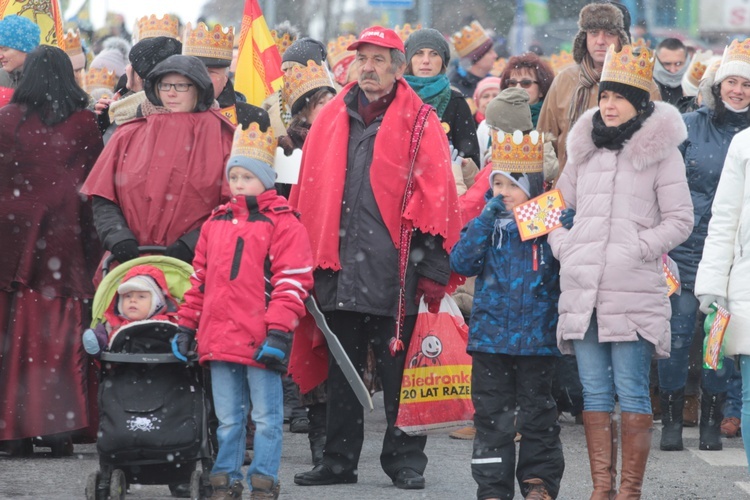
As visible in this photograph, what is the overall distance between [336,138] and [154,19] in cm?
333

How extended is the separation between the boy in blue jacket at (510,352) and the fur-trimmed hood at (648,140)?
0.36m

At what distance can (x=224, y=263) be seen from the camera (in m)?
7.14

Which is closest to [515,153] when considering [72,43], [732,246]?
[732,246]

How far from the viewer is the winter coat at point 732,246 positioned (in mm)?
7199

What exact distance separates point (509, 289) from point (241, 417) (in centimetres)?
147

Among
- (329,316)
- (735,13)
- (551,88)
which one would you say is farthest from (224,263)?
(735,13)

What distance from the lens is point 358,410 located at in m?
8.11

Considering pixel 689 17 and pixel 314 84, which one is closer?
pixel 314 84

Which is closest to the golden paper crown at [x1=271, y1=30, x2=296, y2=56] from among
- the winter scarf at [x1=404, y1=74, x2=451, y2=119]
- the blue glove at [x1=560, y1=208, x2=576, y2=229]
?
the winter scarf at [x1=404, y1=74, x2=451, y2=119]

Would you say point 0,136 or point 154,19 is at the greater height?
point 154,19

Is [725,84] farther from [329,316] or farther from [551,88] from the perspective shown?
[329,316]

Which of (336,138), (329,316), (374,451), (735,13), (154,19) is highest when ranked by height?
(735,13)

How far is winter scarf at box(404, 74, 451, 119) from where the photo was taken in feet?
33.8

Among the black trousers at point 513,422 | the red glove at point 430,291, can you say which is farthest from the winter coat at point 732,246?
the red glove at point 430,291
